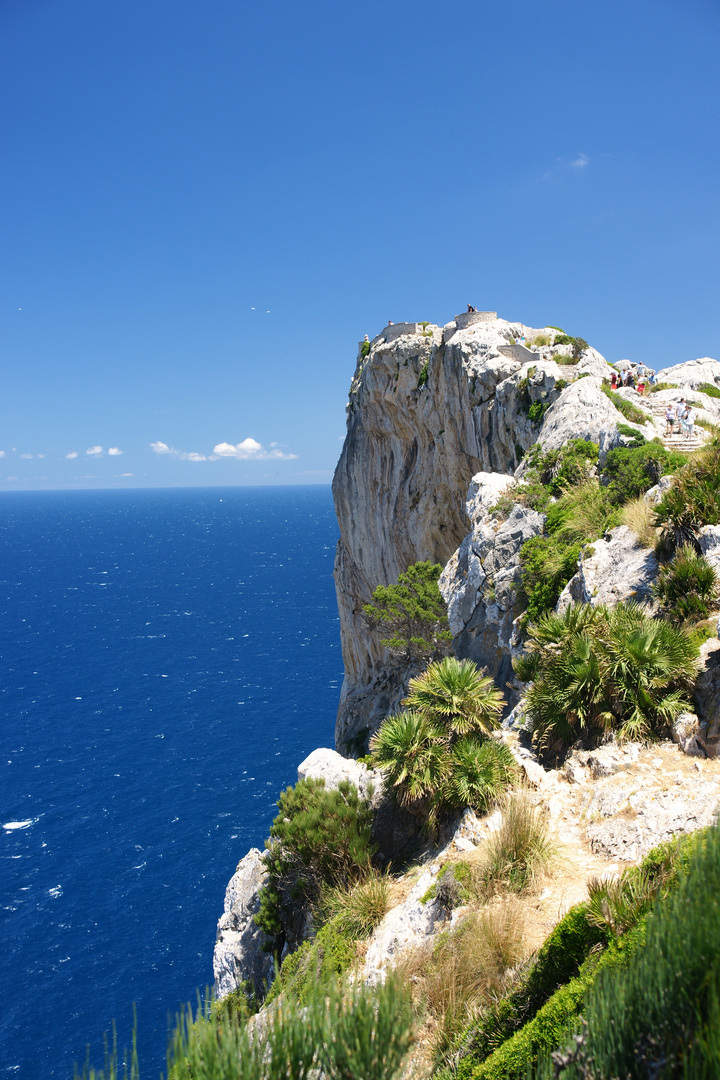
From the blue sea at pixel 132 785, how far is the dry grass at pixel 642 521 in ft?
58.2

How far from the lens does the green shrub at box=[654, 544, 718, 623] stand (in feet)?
40.5

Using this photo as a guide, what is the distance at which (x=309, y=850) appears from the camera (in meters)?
14.9

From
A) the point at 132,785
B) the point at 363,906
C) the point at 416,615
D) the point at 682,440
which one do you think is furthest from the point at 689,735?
the point at 132,785

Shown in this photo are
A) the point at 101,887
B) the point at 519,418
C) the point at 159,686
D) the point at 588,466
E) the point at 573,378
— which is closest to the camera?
the point at 588,466

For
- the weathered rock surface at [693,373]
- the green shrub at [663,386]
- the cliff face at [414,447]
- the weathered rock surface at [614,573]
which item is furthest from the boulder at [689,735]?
the weathered rock surface at [693,373]

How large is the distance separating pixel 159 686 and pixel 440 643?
45.4 m

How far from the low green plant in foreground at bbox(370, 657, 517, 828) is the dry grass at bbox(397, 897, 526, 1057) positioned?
3408 mm

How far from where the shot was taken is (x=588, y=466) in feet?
70.0

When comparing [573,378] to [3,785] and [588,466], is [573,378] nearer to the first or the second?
[588,466]

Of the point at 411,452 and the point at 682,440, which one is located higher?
the point at 411,452

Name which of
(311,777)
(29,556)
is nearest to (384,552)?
(311,777)

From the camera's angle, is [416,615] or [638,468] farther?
[416,615]

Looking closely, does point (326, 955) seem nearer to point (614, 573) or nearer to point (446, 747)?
point (446, 747)

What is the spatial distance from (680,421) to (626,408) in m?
2.07
